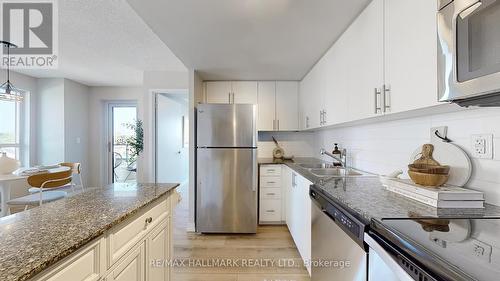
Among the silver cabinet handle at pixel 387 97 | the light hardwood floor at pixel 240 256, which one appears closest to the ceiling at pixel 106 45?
the silver cabinet handle at pixel 387 97

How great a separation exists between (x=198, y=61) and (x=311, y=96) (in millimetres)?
1447

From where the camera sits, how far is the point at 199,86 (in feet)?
11.5

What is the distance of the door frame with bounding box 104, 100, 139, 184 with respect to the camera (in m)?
5.71

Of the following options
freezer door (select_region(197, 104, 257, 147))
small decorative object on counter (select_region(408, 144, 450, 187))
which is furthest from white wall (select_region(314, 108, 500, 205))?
freezer door (select_region(197, 104, 257, 147))

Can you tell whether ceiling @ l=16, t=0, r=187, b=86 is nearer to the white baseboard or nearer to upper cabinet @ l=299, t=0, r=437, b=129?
upper cabinet @ l=299, t=0, r=437, b=129

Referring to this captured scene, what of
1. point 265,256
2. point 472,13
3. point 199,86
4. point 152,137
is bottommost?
point 265,256

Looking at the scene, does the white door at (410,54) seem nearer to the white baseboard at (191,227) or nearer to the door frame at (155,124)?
the white baseboard at (191,227)

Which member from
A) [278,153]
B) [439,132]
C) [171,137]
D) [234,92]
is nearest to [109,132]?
[171,137]

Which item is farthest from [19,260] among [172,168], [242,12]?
[172,168]

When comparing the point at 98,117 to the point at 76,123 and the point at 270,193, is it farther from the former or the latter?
the point at 270,193

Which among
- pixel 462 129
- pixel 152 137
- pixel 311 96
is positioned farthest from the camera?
pixel 152 137

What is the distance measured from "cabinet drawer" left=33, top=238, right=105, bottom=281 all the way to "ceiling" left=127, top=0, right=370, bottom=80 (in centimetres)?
155

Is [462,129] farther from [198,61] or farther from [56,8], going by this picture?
[56,8]

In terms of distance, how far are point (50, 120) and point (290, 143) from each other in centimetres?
469
